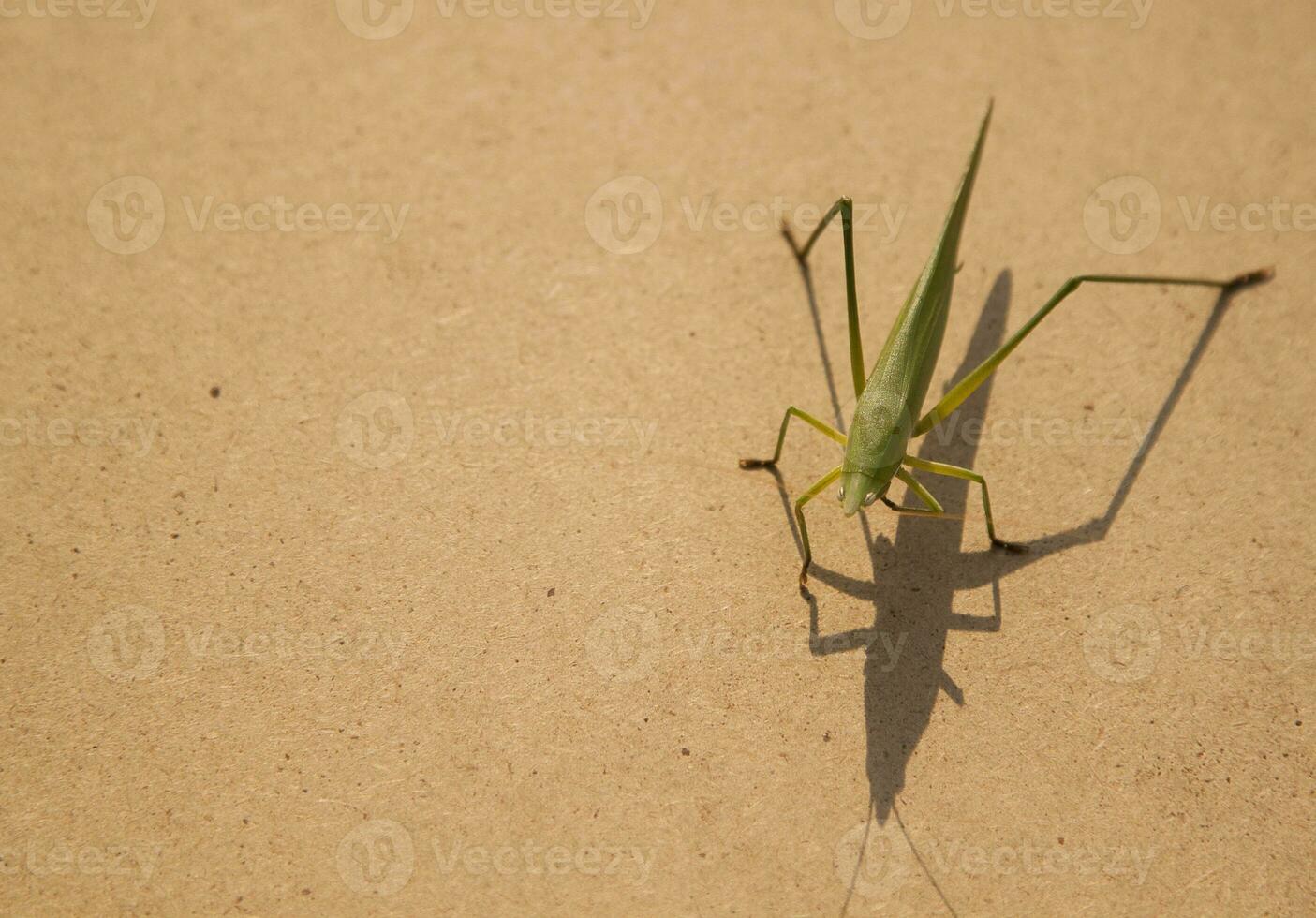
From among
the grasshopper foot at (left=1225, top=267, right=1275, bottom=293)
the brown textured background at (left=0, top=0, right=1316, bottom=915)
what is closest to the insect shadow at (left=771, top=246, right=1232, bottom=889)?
the brown textured background at (left=0, top=0, right=1316, bottom=915)

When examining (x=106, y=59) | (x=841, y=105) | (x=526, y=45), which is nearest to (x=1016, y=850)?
(x=841, y=105)

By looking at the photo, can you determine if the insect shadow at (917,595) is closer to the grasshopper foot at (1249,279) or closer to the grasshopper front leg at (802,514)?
the grasshopper front leg at (802,514)

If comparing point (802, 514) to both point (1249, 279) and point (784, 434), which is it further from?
point (1249, 279)

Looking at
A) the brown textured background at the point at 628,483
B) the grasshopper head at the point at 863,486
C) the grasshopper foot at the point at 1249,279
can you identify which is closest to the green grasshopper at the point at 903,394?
the grasshopper head at the point at 863,486

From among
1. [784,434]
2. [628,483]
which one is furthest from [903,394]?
[628,483]

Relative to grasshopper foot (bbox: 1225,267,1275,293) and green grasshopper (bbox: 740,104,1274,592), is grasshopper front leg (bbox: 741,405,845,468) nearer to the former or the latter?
green grasshopper (bbox: 740,104,1274,592)

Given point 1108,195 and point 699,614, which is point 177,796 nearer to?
point 699,614
